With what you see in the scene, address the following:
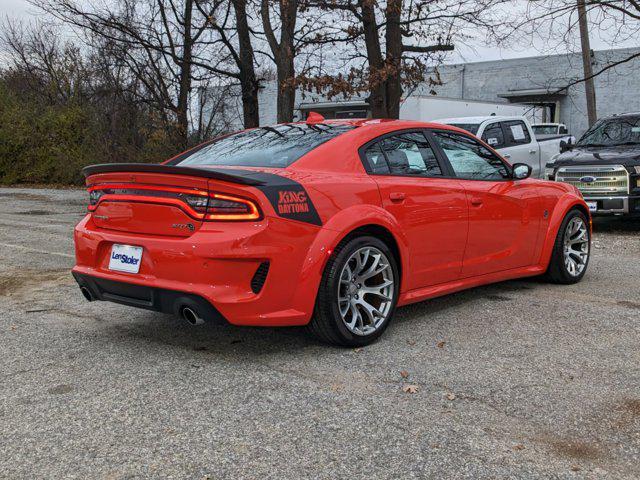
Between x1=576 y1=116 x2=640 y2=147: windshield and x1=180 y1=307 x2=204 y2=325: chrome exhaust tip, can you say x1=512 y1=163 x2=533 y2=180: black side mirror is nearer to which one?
x1=180 y1=307 x2=204 y2=325: chrome exhaust tip

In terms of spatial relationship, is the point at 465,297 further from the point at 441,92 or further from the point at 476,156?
the point at 441,92

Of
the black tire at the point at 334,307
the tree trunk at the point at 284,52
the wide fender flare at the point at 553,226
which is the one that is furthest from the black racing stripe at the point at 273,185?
the tree trunk at the point at 284,52

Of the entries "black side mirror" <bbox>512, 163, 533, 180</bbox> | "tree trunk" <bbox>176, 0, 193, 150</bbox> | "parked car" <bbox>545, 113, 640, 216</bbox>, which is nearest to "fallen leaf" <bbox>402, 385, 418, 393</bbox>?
"black side mirror" <bbox>512, 163, 533, 180</bbox>

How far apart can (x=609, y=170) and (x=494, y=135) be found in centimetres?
351

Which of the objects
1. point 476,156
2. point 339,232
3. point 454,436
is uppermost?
point 476,156

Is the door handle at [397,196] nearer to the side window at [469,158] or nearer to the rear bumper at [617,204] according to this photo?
the side window at [469,158]

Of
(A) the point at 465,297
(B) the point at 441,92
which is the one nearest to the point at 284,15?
(A) the point at 465,297

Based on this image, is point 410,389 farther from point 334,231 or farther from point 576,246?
point 576,246

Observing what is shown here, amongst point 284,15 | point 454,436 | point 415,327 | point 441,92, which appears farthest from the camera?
point 441,92

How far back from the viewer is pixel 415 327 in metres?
4.71

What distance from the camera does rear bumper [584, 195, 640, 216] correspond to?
988 cm

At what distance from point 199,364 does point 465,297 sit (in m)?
2.67

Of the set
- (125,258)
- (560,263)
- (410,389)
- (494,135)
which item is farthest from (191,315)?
(494,135)

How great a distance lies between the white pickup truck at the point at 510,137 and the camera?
42.7ft
